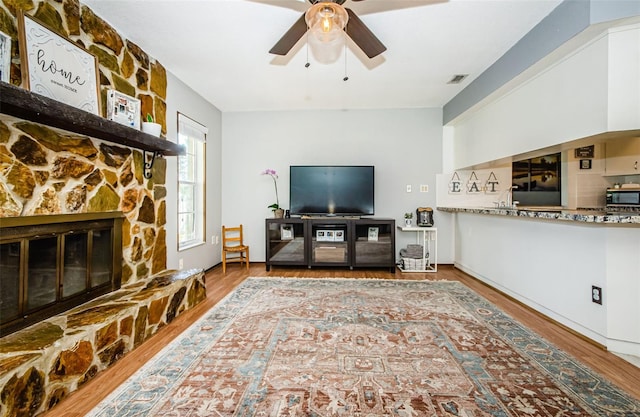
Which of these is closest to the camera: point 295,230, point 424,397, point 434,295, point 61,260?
point 424,397

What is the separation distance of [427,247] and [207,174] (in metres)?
3.48

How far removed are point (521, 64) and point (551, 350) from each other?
2.28 m

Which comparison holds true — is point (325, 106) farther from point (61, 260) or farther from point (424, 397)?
point (424, 397)

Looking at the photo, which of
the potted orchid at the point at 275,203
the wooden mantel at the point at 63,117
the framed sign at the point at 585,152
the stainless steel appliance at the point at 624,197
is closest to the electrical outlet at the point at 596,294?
the stainless steel appliance at the point at 624,197

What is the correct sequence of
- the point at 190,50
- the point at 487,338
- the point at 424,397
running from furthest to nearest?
the point at 190,50
the point at 487,338
the point at 424,397

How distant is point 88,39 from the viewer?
211 cm

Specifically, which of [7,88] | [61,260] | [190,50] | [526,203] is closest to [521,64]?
[526,203]

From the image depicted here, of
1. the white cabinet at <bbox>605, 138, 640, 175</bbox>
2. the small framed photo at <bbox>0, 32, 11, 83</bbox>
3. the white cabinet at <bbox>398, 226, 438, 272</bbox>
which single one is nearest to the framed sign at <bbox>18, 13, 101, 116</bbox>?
the small framed photo at <bbox>0, 32, 11, 83</bbox>

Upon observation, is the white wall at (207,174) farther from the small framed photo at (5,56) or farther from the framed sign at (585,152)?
the framed sign at (585,152)

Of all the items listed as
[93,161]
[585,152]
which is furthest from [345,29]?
[585,152]

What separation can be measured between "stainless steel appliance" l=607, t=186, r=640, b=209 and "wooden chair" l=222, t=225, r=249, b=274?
4.56m

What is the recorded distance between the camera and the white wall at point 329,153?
4363 mm

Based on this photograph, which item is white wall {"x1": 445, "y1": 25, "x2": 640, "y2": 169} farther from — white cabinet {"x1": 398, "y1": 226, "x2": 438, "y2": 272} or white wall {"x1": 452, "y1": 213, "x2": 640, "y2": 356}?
white cabinet {"x1": 398, "y1": 226, "x2": 438, "y2": 272}

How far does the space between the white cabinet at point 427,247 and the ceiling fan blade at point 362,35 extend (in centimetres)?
252
